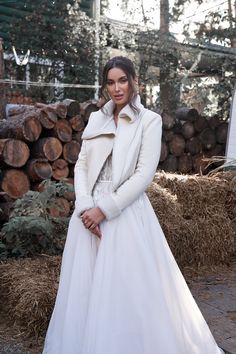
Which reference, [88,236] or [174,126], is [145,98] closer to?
[174,126]

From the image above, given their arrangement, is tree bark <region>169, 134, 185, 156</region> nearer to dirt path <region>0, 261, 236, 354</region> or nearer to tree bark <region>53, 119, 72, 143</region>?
tree bark <region>53, 119, 72, 143</region>

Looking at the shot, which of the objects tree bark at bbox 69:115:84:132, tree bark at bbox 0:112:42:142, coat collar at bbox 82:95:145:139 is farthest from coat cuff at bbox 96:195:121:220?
tree bark at bbox 69:115:84:132

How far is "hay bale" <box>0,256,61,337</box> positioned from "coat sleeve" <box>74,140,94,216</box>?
1.05 m

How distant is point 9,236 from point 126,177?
1.78m

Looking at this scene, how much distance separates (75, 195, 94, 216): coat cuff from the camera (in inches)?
85.8

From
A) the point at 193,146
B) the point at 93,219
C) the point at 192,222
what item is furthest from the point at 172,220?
the point at 193,146

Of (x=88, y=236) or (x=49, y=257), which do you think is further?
(x=49, y=257)

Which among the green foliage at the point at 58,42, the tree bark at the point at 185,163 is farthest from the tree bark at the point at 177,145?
the green foliage at the point at 58,42

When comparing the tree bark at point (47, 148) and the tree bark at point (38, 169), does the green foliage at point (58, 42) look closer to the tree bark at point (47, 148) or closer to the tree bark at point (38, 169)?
the tree bark at point (47, 148)

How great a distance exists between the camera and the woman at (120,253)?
211 cm

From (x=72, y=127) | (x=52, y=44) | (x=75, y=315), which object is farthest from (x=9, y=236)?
(x=52, y=44)

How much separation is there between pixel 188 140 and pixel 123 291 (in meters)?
5.59

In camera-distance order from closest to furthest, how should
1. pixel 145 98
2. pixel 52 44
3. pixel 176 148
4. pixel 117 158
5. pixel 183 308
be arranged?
pixel 117 158 < pixel 183 308 < pixel 176 148 < pixel 52 44 < pixel 145 98

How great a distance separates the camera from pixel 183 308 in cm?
233
